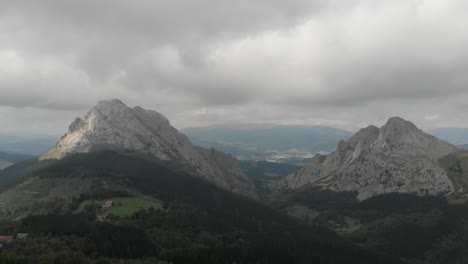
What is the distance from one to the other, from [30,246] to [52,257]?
26.4m

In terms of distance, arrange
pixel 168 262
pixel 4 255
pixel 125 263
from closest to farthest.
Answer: pixel 4 255, pixel 125 263, pixel 168 262

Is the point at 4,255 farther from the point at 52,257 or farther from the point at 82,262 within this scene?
the point at 82,262

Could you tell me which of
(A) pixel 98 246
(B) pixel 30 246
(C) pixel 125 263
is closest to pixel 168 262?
(C) pixel 125 263

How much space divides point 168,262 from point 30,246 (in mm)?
60488

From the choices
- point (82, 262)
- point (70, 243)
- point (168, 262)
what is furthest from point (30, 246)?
point (168, 262)

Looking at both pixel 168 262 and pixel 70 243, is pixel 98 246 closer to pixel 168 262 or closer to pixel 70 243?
pixel 70 243

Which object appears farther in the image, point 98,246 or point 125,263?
point 98,246

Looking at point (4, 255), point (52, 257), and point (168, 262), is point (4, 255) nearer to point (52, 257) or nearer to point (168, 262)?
point (52, 257)

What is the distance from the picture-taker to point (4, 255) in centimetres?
15650

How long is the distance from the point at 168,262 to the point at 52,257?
5236 cm

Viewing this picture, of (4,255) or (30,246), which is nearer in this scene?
(4,255)

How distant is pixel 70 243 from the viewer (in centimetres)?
19475

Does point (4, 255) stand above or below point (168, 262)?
above

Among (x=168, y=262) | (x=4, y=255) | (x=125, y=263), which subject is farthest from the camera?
(x=168, y=262)
